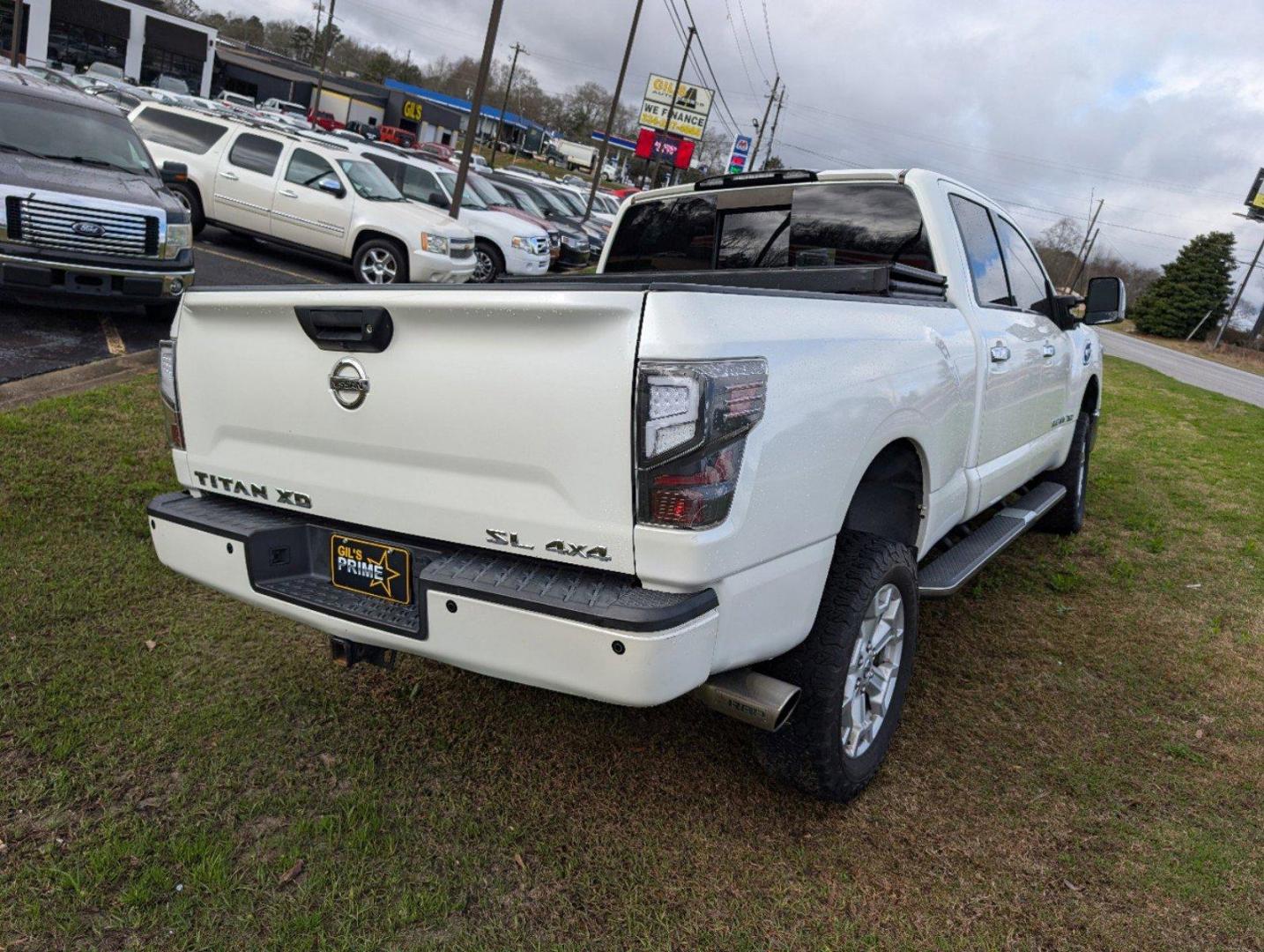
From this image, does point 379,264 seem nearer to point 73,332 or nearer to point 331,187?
point 331,187

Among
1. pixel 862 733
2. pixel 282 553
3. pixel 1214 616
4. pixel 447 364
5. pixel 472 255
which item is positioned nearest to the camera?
pixel 447 364

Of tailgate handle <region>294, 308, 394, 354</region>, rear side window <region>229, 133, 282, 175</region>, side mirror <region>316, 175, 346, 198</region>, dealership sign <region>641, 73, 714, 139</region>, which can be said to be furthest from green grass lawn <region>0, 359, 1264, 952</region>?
dealership sign <region>641, 73, 714, 139</region>

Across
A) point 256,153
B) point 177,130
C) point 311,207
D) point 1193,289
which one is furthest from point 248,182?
point 1193,289

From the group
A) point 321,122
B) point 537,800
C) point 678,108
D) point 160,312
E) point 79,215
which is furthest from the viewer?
point 321,122

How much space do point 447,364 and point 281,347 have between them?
2.02 ft

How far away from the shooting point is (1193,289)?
54094 millimetres

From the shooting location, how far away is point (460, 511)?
7.72 feet

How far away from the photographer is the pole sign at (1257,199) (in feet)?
168

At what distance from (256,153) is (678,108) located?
1365 inches

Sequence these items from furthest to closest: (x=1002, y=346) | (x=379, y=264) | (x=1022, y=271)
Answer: (x=379, y=264)
(x=1022, y=271)
(x=1002, y=346)

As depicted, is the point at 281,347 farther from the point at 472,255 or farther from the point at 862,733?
the point at 472,255

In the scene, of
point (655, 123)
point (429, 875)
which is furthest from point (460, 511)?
point (655, 123)

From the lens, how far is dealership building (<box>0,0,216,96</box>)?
5099cm

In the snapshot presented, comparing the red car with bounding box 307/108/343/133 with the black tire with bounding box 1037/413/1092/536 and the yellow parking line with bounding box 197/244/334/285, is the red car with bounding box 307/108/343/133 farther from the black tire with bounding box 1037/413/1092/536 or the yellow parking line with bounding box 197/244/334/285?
the black tire with bounding box 1037/413/1092/536
